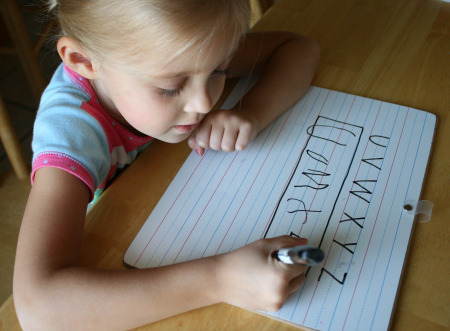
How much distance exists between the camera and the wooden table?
51cm

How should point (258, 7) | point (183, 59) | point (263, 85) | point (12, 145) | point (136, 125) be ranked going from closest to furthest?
point (183, 59) → point (136, 125) → point (263, 85) → point (258, 7) → point (12, 145)

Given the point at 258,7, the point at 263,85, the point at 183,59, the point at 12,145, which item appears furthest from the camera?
the point at 12,145

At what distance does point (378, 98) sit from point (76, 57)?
1.56ft

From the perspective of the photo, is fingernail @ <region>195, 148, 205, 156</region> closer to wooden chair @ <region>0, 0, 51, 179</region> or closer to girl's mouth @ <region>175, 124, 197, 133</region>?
girl's mouth @ <region>175, 124, 197, 133</region>

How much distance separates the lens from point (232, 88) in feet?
2.65

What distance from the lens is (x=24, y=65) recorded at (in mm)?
1525

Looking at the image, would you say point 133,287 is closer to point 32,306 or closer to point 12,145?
point 32,306

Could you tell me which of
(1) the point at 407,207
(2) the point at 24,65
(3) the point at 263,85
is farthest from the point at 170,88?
(2) the point at 24,65

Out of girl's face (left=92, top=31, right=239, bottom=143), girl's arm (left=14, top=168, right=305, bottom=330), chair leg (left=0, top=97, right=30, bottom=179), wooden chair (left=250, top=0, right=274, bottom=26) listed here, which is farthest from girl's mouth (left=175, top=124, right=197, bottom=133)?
chair leg (left=0, top=97, right=30, bottom=179)

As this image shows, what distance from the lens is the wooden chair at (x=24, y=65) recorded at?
1382 millimetres

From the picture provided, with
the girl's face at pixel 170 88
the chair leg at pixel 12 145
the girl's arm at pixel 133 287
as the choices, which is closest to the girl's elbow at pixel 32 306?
the girl's arm at pixel 133 287

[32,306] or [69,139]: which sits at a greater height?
[69,139]

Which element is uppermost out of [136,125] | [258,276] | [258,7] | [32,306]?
[258,7]

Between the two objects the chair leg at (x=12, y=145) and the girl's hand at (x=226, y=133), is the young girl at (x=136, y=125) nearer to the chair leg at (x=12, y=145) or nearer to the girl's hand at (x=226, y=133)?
the girl's hand at (x=226, y=133)
